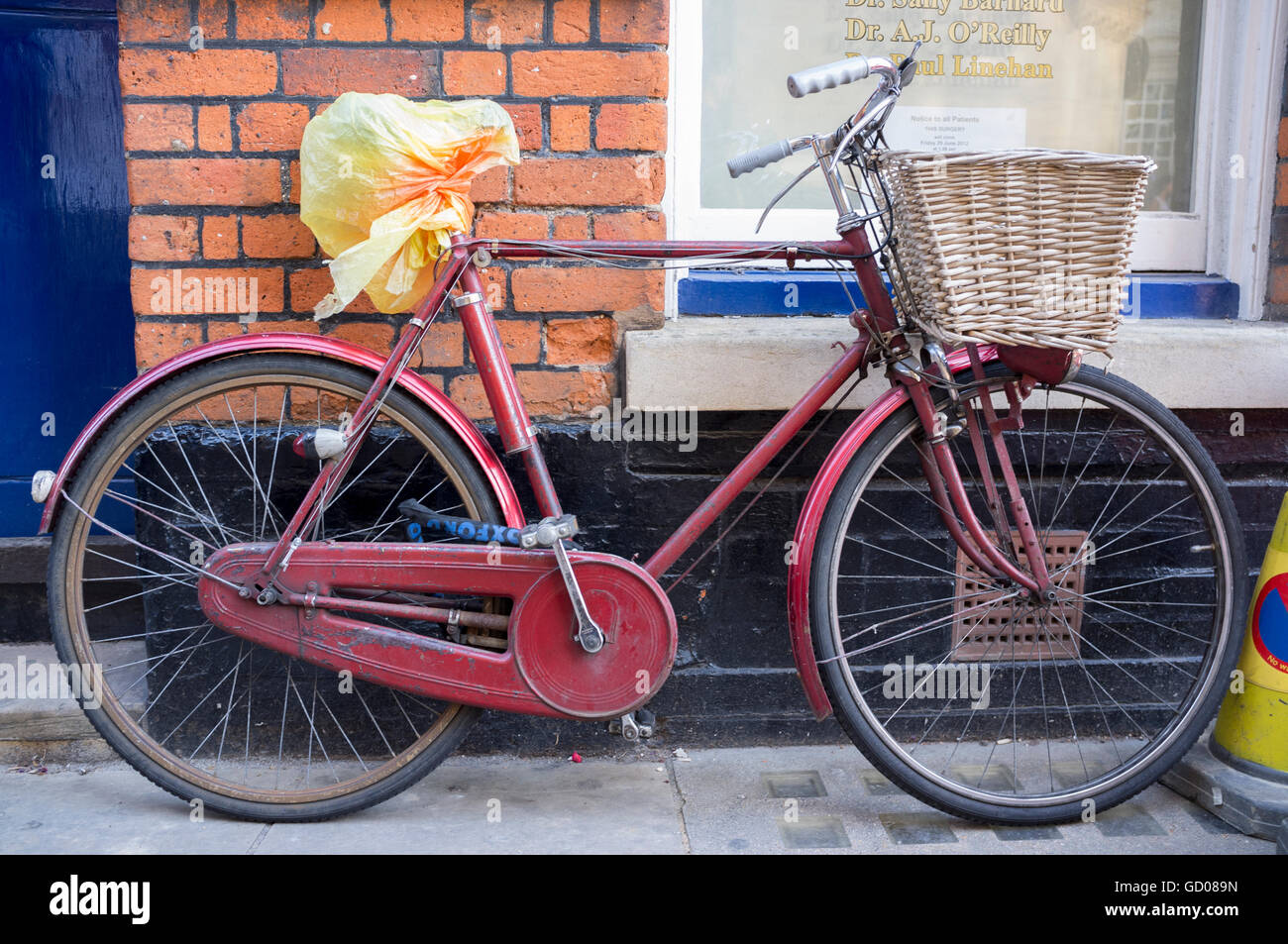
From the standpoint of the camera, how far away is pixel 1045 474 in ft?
9.64

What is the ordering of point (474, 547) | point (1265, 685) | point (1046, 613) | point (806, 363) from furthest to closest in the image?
point (1046, 613)
point (806, 363)
point (1265, 685)
point (474, 547)

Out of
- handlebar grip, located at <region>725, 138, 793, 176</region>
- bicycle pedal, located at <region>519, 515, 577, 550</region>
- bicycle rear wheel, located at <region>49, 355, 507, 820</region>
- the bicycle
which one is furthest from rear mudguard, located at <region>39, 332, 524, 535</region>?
handlebar grip, located at <region>725, 138, 793, 176</region>

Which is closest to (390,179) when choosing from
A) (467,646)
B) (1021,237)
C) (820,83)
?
(820,83)

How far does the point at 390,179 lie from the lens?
89.6 inches

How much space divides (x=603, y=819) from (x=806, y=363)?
1169 millimetres

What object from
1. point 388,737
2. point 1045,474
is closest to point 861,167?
point 1045,474

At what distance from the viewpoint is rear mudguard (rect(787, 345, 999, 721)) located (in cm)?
236

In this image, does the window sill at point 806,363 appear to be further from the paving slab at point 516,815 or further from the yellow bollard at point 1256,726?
the paving slab at point 516,815

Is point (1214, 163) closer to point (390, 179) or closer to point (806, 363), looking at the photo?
point (806, 363)

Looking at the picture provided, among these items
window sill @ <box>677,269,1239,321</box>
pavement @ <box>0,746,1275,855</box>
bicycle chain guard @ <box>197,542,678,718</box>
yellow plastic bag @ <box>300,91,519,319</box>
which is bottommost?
pavement @ <box>0,746,1275,855</box>

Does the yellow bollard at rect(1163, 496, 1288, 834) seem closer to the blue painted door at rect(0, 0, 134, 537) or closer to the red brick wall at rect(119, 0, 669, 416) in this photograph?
the red brick wall at rect(119, 0, 669, 416)

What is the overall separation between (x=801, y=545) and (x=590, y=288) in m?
0.85

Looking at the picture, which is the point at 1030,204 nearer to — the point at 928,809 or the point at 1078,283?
the point at 1078,283

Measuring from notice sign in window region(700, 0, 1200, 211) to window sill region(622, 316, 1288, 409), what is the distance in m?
0.46
